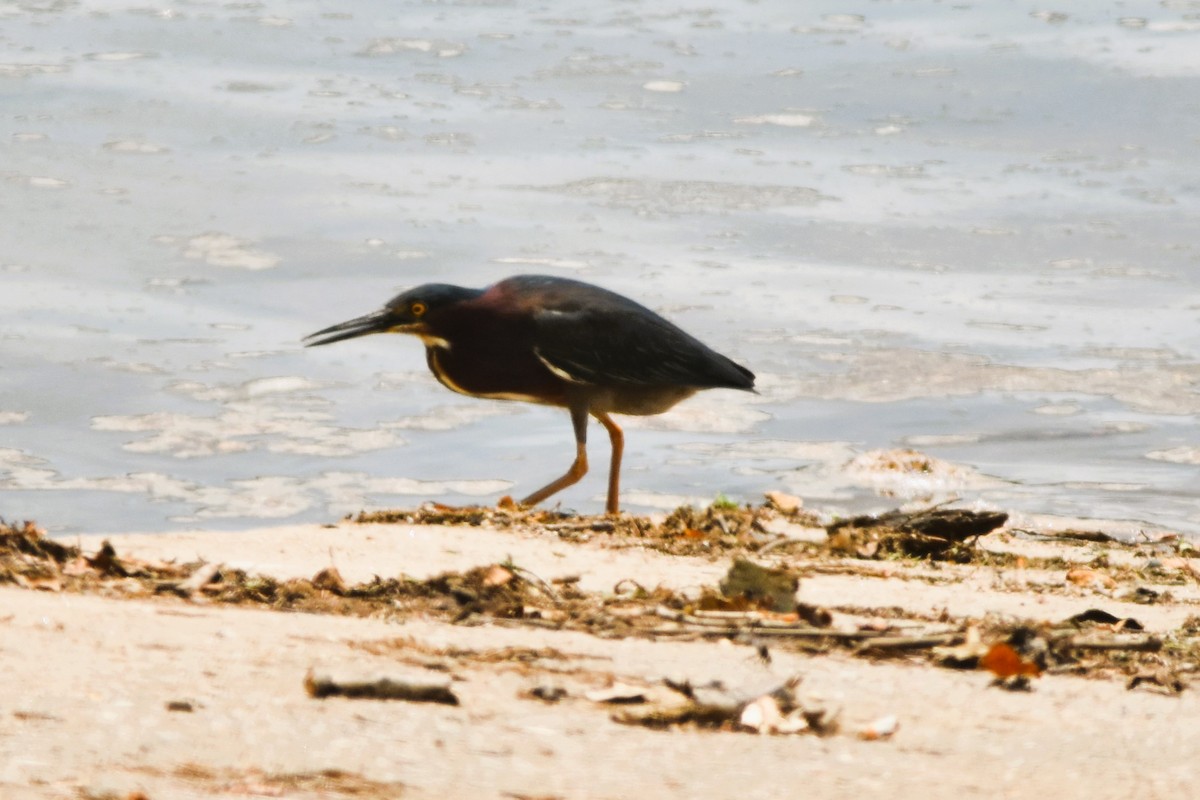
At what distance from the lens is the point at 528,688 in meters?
3.89

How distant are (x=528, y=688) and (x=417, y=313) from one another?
447 cm

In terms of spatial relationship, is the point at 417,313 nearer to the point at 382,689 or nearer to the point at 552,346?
the point at 552,346

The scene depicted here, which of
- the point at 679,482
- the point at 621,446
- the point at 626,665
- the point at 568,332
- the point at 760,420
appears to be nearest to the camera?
the point at 626,665

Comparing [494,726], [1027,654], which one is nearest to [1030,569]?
[1027,654]

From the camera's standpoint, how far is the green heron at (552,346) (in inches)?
319

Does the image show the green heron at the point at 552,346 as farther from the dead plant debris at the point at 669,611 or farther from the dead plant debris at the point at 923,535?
the dead plant debris at the point at 669,611

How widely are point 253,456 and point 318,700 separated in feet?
22.8

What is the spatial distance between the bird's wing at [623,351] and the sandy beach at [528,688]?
2225 millimetres

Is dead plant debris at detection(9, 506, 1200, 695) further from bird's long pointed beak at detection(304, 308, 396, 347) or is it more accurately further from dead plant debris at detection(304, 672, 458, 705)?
bird's long pointed beak at detection(304, 308, 396, 347)

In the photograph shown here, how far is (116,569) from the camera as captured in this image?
17.0 ft

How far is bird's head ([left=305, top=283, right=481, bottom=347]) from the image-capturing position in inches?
321

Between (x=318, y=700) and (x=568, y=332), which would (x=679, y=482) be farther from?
(x=318, y=700)

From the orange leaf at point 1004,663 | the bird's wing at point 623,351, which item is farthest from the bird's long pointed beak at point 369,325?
the orange leaf at point 1004,663

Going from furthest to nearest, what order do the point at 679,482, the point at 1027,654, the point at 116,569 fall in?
the point at 679,482
the point at 116,569
the point at 1027,654
